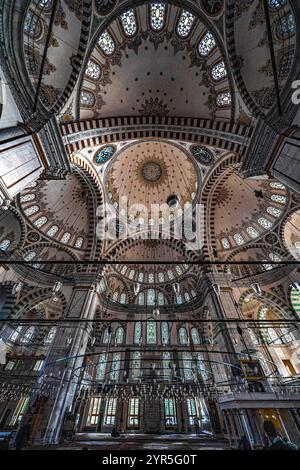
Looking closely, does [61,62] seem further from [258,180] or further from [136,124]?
[258,180]

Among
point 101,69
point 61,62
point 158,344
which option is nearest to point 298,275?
point 158,344

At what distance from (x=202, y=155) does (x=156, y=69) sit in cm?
529

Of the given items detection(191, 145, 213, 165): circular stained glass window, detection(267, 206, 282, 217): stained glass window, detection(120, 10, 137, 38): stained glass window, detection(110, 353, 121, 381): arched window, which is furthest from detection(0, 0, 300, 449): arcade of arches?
detection(110, 353, 121, 381): arched window

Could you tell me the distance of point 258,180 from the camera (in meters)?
13.4

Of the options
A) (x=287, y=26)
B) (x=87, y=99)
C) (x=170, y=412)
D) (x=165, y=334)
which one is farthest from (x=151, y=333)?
(x=287, y=26)

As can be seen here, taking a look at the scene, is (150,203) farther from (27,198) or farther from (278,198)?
(278,198)

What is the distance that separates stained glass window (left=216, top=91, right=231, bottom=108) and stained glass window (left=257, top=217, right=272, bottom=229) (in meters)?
8.88

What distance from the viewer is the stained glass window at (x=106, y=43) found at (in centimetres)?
840

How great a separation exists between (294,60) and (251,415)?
1241 centimetres

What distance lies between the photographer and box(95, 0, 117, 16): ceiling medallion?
24.2 feet

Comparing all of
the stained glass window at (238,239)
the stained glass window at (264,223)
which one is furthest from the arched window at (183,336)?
the stained glass window at (264,223)

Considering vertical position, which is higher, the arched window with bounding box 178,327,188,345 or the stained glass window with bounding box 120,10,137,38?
the stained glass window with bounding box 120,10,137,38

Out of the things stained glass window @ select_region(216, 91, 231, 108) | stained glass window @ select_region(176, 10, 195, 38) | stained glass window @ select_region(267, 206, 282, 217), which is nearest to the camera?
stained glass window @ select_region(176, 10, 195, 38)

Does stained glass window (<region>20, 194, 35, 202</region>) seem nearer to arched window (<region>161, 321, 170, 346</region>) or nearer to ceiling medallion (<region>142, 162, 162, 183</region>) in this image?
ceiling medallion (<region>142, 162, 162, 183</region>)
